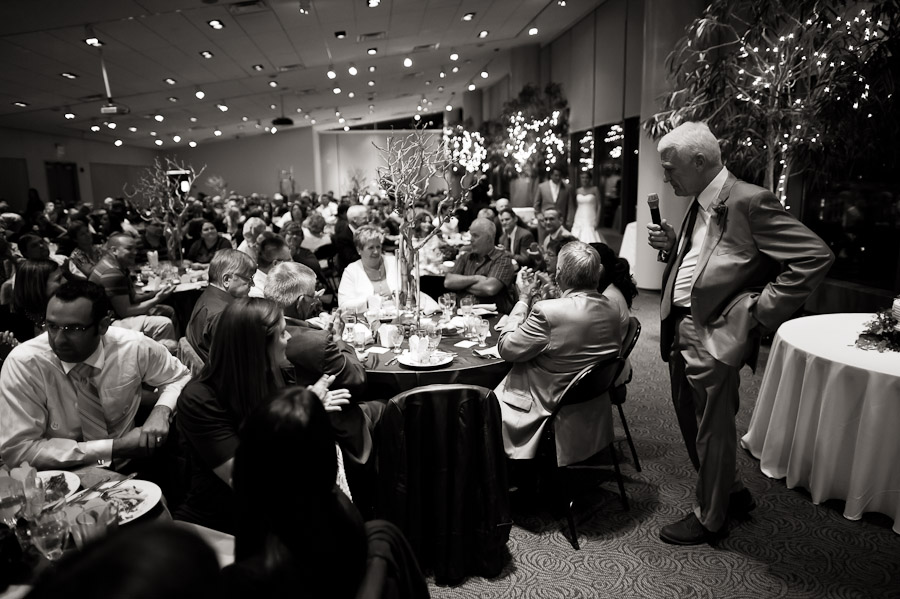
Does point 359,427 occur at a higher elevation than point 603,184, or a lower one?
lower

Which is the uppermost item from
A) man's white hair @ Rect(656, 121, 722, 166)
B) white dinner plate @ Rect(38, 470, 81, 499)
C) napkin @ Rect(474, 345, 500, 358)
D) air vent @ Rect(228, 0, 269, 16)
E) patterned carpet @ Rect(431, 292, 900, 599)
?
air vent @ Rect(228, 0, 269, 16)

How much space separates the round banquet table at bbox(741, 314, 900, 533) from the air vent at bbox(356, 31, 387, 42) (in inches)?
370

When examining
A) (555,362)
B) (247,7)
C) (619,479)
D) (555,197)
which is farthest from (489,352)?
(555,197)

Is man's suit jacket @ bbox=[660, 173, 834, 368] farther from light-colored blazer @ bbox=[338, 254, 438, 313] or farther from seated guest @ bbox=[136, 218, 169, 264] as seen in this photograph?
seated guest @ bbox=[136, 218, 169, 264]

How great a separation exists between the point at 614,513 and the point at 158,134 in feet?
78.4

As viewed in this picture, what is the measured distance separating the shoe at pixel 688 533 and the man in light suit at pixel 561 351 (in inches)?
20.1

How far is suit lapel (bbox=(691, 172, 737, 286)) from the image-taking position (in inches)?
103

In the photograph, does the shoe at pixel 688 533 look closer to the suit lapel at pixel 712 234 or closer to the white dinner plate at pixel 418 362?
the suit lapel at pixel 712 234

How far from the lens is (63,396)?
2297mm

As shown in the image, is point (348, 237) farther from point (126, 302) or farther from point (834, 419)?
point (834, 419)

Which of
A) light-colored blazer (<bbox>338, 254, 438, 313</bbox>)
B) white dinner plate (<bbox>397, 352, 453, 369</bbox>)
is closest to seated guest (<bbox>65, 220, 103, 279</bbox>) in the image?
light-colored blazer (<bbox>338, 254, 438, 313</bbox>)

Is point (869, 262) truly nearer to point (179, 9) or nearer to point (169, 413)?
point (169, 413)

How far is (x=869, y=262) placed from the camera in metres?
6.37

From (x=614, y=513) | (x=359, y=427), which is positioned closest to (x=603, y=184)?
(x=614, y=513)
